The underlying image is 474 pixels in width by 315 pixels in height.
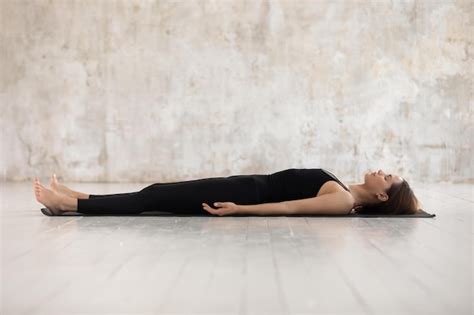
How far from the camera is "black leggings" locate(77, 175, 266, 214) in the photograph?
436cm

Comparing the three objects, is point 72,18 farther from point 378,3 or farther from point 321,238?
point 321,238

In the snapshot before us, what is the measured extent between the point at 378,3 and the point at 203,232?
16.1ft

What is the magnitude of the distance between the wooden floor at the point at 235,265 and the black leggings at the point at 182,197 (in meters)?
0.08

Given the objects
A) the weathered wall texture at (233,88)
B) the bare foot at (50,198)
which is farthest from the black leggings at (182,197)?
the weathered wall texture at (233,88)

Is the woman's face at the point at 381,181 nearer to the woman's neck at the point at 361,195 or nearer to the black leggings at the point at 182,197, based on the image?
the woman's neck at the point at 361,195

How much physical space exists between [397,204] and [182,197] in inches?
53.1

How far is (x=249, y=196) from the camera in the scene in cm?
438

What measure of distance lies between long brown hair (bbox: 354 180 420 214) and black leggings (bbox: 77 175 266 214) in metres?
0.75

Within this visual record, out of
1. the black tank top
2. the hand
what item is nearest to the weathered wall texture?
the black tank top

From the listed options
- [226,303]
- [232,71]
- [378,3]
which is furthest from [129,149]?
[226,303]

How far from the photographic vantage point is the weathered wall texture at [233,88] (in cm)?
782

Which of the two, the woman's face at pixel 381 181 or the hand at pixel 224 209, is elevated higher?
the woman's face at pixel 381 181

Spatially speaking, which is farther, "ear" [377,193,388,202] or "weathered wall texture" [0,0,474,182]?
"weathered wall texture" [0,0,474,182]

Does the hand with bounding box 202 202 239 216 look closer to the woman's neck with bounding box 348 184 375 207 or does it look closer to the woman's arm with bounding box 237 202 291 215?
the woman's arm with bounding box 237 202 291 215
